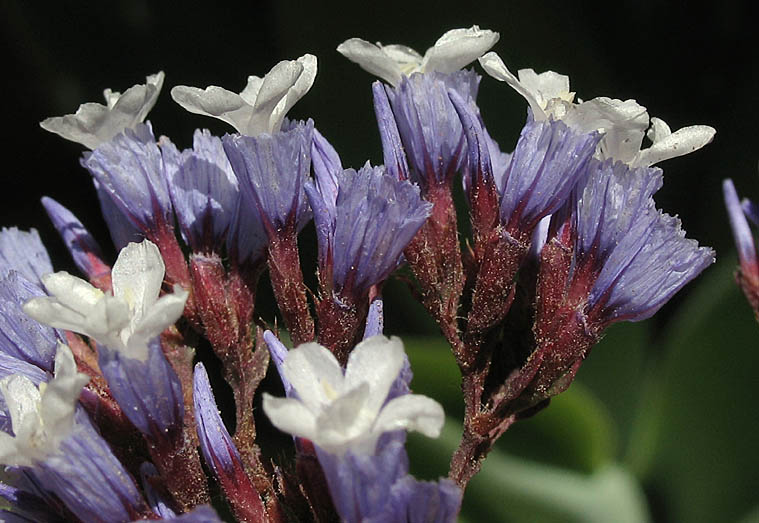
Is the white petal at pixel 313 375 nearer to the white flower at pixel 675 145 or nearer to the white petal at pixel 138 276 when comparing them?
the white petal at pixel 138 276

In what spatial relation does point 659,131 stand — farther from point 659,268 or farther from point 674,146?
point 659,268

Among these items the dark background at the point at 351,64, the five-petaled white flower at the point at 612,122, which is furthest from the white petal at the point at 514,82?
the dark background at the point at 351,64

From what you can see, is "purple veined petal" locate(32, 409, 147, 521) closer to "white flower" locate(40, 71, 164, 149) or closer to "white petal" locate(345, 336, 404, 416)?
"white petal" locate(345, 336, 404, 416)

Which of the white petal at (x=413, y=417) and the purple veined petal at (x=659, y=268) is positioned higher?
the purple veined petal at (x=659, y=268)

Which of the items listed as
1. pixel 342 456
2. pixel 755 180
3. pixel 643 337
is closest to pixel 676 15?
pixel 755 180

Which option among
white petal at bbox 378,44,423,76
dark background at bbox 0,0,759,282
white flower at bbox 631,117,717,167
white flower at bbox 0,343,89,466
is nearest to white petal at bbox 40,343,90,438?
white flower at bbox 0,343,89,466
